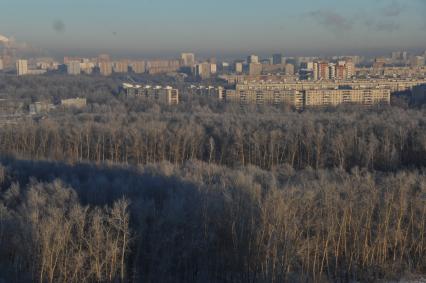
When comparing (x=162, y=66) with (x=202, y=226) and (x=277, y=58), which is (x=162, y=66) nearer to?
(x=277, y=58)

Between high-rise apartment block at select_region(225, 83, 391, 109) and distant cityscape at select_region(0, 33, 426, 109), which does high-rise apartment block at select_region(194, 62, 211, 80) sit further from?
high-rise apartment block at select_region(225, 83, 391, 109)

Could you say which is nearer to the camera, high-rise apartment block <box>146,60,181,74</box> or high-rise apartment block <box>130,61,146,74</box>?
high-rise apartment block <box>146,60,181,74</box>

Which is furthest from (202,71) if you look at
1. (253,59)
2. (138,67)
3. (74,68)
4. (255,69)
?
(253,59)

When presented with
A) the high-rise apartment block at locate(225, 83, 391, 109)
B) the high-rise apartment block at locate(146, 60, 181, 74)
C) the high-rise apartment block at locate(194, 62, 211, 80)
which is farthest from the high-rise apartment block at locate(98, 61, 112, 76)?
the high-rise apartment block at locate(225, 83, 391, 109)

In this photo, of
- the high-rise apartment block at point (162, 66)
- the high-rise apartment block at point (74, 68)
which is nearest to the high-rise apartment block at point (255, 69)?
the high-rise apartment block at point (162, 66)

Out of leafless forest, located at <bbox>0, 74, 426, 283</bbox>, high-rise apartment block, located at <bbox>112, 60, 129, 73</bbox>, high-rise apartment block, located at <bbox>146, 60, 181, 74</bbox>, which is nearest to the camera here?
leafless forest, located at <bbox>0, 74, 426, 283</bbox>

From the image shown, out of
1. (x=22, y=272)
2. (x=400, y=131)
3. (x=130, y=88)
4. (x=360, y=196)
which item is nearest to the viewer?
(x=22, y=272)

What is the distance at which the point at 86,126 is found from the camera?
17.1 m

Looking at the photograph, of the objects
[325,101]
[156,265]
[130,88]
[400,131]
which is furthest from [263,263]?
[130,88]

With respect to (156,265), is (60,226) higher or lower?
higher

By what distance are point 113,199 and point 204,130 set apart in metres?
8.44

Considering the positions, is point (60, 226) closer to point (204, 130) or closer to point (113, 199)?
point (113, 199)

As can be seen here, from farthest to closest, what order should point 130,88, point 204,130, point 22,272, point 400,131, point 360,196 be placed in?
1. point 130,88
2. point 204,130
3. point 400,131
4. point 360,196
5. point 22,272

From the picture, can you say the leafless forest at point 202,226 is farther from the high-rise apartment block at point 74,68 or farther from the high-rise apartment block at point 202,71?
the high-rise apartment block at point 74,68
